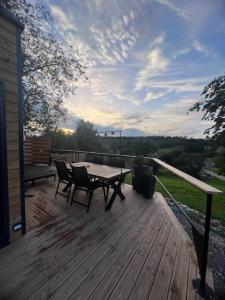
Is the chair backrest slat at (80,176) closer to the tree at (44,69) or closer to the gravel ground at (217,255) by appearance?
the gravel ground at (217,255)

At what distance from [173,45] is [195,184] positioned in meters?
4.55

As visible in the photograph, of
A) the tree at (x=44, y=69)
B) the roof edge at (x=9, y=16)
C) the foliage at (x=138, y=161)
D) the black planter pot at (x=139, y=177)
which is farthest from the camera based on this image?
the tree at (x=44, y=69)

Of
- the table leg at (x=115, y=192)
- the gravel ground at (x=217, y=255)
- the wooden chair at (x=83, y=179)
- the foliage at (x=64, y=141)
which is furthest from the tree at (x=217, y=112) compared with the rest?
the foliage at (x=64, y=141)

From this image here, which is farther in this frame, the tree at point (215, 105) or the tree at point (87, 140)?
the tree at point (87, 140)

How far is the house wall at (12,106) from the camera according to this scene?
2.01 m

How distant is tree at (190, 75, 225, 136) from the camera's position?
16.1ft

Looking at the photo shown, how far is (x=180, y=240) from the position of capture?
237 cm

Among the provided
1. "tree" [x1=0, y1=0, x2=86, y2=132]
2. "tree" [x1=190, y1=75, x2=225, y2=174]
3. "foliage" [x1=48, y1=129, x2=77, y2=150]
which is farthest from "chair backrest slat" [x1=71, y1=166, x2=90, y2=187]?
"foliage" [x1=48, y1=129, x2=77, y2=150]

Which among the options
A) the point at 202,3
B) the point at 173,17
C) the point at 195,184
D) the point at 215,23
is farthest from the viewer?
the point at 173,17

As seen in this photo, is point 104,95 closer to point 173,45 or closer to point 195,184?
point 173,45

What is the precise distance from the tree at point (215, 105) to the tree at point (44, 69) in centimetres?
498

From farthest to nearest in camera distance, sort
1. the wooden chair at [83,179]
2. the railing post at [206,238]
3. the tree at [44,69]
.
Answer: the tree at [44,69] → the wooden chair at [83,179] → the railing post at [206,238]

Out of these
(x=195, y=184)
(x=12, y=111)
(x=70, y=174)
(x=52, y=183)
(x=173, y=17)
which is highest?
(x=173, y=17)

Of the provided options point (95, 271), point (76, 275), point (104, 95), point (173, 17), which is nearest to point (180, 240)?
point (95, 271)
